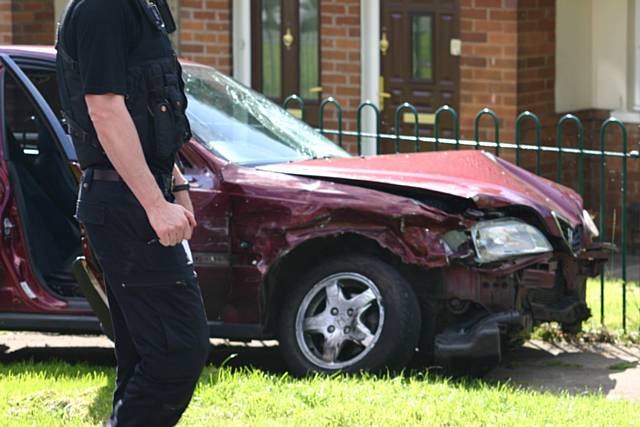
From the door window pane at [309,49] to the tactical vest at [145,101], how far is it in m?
9.05

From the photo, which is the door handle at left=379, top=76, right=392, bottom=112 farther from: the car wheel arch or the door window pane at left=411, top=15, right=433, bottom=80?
the car wheel arch

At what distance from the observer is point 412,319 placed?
693 cm

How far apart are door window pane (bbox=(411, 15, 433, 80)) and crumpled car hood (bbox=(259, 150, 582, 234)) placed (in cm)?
546

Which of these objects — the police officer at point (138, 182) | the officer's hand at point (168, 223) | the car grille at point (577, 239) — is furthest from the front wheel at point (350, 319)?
the officer's hand at point (168, 223)

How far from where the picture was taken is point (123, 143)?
4.34 m

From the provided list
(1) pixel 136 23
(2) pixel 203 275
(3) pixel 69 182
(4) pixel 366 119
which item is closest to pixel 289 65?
(4) pixel 366 119

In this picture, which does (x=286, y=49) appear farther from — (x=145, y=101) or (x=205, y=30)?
(x=145, y=101)

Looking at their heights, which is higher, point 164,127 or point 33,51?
point 33,51

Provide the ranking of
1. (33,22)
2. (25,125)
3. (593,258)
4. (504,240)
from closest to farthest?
(504,240) < (593,258) < (25,125) < (33,22)

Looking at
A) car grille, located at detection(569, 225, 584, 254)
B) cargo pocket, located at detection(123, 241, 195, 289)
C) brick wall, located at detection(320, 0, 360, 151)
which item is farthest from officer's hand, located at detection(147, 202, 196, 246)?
brick wall, located at detection(320, 0, 360, 151)

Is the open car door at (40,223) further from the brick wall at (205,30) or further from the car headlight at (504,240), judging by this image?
the brick wall at (205,30)

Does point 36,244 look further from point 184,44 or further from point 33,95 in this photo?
point 184,44

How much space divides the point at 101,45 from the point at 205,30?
9.25m

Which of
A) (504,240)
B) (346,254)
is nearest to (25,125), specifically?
(346,254)
